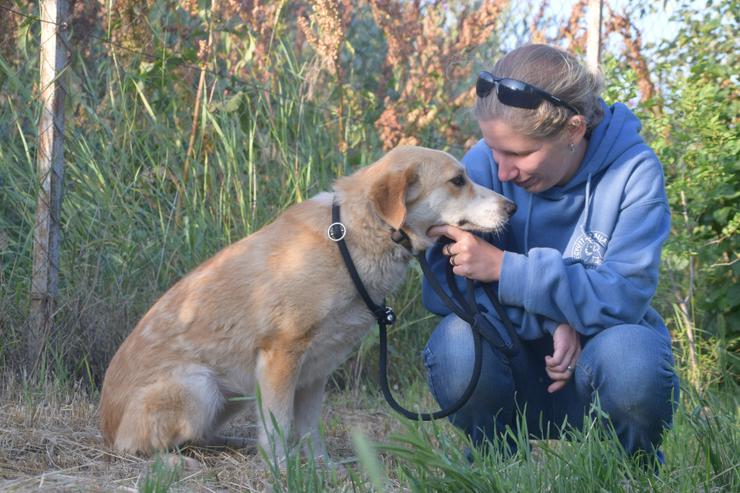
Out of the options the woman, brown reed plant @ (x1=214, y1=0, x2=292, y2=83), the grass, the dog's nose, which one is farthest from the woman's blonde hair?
brown reed plant @ (x1=214, y1=0, x2=292, y2=83)

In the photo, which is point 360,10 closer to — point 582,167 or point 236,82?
point 236,82

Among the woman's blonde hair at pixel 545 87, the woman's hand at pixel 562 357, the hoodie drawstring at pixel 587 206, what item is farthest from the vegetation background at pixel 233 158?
the woman's blonde hair at pixel 545 87

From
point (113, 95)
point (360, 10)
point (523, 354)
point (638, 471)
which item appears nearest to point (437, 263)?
point (523, 354)

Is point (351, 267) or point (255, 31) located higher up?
point (255, 31)

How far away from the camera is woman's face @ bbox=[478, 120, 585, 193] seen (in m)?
2.86

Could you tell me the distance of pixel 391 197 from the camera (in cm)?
316

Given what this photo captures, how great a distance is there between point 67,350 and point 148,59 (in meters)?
1.70

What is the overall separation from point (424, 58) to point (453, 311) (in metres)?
3.01

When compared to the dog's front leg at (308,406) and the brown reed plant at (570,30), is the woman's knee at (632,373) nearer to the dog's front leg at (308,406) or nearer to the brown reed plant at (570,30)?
the dog's front leg at (308,406)

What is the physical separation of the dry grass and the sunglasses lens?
4.15 ft

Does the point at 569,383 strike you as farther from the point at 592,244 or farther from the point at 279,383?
the point at 279,383

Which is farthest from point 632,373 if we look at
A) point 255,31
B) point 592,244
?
point 255,31

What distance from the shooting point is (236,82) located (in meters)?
4.98

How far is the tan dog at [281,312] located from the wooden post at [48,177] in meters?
0.94
